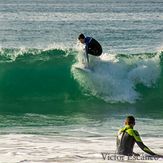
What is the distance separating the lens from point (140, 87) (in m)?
21.2

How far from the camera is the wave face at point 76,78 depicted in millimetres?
20656

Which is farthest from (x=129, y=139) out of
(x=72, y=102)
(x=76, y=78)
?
(x=76, y=78)

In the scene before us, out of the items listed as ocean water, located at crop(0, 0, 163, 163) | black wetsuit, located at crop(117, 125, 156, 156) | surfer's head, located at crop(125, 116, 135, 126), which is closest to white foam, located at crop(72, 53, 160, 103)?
ocean water, located at crop(0, 0, 163, 163)

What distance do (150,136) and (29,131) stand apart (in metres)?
2.76

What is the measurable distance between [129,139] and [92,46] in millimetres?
8139

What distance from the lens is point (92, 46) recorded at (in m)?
19.6

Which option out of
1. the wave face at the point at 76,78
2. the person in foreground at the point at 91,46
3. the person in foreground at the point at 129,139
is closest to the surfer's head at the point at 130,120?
the person in foreground at the point at 129,139

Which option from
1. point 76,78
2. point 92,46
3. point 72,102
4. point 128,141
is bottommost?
point 128,141

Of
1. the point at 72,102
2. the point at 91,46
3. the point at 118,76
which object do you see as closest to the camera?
the point at 91,46

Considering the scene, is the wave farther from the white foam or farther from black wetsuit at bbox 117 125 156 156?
black wetsuit at bbox 117 125 156 156

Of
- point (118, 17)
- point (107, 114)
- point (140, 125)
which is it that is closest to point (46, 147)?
point (140, 125)

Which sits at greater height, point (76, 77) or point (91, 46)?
point (91, 46)

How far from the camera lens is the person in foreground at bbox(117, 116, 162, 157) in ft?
38.2

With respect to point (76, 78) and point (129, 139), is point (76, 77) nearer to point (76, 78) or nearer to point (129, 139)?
point (76, 78)
